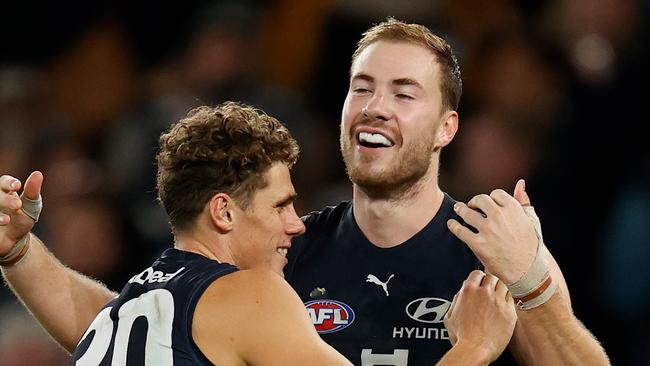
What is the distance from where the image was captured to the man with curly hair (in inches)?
155

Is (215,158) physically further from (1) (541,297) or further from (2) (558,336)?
(2) (558,336)

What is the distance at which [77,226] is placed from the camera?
8109 mm

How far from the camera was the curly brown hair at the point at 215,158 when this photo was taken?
4.29 meters

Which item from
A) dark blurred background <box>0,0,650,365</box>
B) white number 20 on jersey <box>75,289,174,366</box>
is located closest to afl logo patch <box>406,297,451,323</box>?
white number 20 on jersey <box>75,289,174,366</box>

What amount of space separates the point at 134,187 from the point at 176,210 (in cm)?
400

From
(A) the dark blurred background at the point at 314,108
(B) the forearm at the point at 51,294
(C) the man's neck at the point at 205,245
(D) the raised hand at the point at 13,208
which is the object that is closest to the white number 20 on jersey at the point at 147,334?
(C) the man's neck at the point at 205,245

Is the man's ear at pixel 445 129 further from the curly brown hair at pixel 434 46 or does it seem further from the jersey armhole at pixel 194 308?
the jersey armhole at pixel 194 308

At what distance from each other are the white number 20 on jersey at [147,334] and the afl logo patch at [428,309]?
1046mm

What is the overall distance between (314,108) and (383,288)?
391cm

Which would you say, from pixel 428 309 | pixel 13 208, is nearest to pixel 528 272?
pixel 428 309

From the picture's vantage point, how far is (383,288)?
4.75m

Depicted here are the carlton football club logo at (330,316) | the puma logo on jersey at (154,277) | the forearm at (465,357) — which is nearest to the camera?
the puma logo on jersey at (154,277)

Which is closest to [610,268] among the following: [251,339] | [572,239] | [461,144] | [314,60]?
[572,239]

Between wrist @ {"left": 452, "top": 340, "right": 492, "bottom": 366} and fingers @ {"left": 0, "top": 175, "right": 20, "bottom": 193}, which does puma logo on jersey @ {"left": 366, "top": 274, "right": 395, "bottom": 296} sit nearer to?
wrist @ {"left": 452, "top": 340, "right": 492, "bottom": 366}
